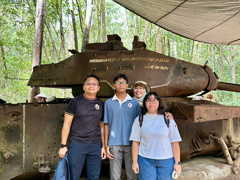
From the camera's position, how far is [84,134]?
2.55 metres

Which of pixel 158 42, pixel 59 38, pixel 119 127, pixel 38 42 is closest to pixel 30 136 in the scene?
pixel 119 127

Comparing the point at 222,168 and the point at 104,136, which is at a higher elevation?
the point at 104,136

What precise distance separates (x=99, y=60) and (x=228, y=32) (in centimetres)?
525

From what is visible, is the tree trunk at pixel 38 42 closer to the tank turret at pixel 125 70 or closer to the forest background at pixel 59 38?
the forest background at pixel 59 38

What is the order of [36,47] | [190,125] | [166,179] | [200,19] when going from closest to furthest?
[166,179], [190,125], [200,19], [36,47]

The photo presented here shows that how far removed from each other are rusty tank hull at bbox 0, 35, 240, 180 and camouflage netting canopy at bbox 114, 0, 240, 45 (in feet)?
6.51

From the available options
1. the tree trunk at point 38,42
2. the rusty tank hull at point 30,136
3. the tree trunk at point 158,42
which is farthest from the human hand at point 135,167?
the tree trunk at point 158,42

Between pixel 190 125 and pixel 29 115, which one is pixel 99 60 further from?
pixel 190 125

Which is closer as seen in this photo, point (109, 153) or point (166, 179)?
point (166, 179)

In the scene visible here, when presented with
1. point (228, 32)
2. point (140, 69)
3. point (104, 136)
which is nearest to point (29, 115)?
point (104, 136)

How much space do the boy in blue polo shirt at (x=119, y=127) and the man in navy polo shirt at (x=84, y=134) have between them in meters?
0.10

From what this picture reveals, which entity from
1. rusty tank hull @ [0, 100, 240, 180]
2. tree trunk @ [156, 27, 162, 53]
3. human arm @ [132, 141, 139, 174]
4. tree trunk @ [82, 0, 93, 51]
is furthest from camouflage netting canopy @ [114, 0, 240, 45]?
human arm @ [132, 141, 139, 174]

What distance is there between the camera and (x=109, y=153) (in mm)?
2574

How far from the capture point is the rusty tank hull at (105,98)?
2.87 metres
